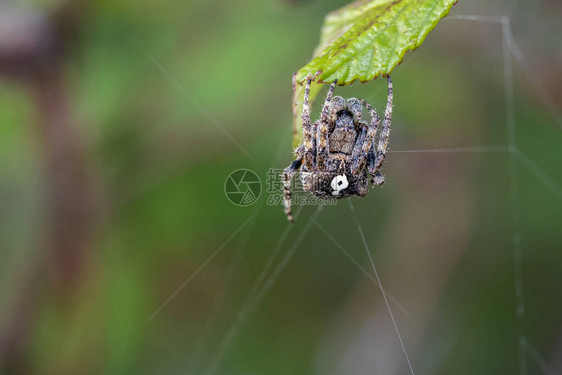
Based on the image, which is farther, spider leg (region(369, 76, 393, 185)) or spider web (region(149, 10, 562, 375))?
spider web (region(149, 10, 562, 375))

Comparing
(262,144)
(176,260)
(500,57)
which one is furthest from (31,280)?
(500,57)

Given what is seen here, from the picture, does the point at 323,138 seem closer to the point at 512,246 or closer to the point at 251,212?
the point at 251,212

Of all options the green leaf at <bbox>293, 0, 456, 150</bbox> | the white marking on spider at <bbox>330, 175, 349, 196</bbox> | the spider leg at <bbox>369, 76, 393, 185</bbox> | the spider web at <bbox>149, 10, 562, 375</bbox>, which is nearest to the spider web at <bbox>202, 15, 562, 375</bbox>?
the spider web at <bbox>149, 10, 562, 375</bbox>

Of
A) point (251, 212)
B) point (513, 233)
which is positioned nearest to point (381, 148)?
point (251, 212)

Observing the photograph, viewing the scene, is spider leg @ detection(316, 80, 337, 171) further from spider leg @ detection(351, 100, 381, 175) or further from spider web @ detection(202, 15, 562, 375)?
spider web @ detection(202, 15, 562, 375)

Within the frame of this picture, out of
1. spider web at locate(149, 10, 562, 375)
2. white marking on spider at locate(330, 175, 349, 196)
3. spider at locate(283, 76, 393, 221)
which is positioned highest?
spider at locate(283, 76, 393, 221)

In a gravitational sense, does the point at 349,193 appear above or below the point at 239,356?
above

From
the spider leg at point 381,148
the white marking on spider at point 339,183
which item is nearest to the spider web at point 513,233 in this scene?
the spider leg at point 381,148

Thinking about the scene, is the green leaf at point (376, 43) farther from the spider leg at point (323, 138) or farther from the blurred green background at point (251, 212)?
the blurred green background at point (251, 212)

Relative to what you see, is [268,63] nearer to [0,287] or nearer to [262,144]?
[262,144]
